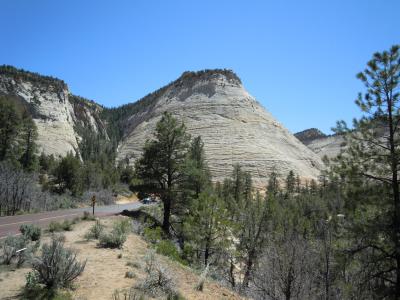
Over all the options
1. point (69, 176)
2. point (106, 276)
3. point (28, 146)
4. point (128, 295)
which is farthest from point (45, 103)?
point (128, 295)

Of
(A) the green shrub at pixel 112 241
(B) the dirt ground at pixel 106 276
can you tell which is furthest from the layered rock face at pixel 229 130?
(B) the dirt ground at pixel 106 276

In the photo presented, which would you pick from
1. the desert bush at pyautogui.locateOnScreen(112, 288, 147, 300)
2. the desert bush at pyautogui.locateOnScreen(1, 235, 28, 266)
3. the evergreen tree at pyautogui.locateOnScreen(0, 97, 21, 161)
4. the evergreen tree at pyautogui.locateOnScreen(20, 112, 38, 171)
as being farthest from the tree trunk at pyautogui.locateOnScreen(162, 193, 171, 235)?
the evergreen tree at pyautogui.locateOnScreen(20, 112, 38, 171)

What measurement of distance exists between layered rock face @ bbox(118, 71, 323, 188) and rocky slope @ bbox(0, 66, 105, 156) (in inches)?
700

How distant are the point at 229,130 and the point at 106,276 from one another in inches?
3265

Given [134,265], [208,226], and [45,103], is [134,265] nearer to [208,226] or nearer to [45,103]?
[208,226]

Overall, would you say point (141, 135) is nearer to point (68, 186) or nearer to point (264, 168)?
point (264, 168)

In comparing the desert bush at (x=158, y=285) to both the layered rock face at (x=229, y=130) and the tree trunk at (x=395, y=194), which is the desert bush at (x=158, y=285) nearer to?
the tree trunk at (x=395, y=194)

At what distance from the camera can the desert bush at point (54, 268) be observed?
7578mm

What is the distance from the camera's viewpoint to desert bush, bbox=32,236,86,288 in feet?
24.9

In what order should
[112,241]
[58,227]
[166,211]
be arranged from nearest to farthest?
[112,241], [58,227], [166,211]

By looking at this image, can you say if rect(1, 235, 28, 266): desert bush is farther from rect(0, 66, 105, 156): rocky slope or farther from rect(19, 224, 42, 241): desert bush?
rect(0, 66, 105, 156): rocky slope

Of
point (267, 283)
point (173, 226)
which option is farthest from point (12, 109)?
point (267, 283)

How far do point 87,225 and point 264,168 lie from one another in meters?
65.0

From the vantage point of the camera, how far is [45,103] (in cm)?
8281
